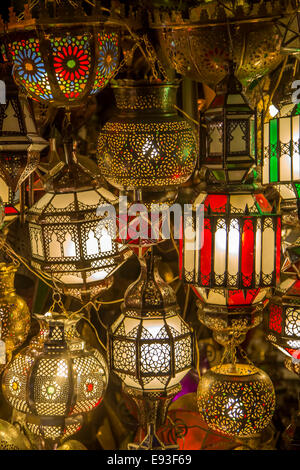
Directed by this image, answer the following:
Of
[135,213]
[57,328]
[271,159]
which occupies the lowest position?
[57,328]

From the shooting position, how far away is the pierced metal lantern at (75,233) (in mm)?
1985

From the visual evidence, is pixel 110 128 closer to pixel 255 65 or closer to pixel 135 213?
pixel 135 213

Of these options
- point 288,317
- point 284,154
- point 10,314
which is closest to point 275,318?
point 288,317

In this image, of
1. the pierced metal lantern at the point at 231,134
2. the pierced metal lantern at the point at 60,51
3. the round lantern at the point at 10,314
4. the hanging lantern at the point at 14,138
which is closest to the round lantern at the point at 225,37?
the pierced metal lantern at the point at 231,134

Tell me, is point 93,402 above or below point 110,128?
below

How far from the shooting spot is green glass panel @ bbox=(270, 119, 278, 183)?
2.01 metres

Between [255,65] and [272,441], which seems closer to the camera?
[255,65]

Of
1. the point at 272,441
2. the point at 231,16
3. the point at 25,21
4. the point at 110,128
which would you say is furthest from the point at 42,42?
the point at 272,441

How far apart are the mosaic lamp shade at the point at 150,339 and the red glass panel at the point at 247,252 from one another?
257mm

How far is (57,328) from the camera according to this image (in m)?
2.12

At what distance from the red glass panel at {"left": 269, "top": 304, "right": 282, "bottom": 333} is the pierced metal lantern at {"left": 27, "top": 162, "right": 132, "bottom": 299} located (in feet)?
1.51

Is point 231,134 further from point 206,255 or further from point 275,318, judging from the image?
point 275,318

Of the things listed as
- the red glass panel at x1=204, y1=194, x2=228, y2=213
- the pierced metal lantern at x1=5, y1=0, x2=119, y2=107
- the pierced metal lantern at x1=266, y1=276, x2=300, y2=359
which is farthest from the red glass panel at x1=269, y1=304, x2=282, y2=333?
the pierced metal lantern at x1=5, y1=0, x2=119, y2=107

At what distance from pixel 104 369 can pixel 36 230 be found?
46 centimetres
